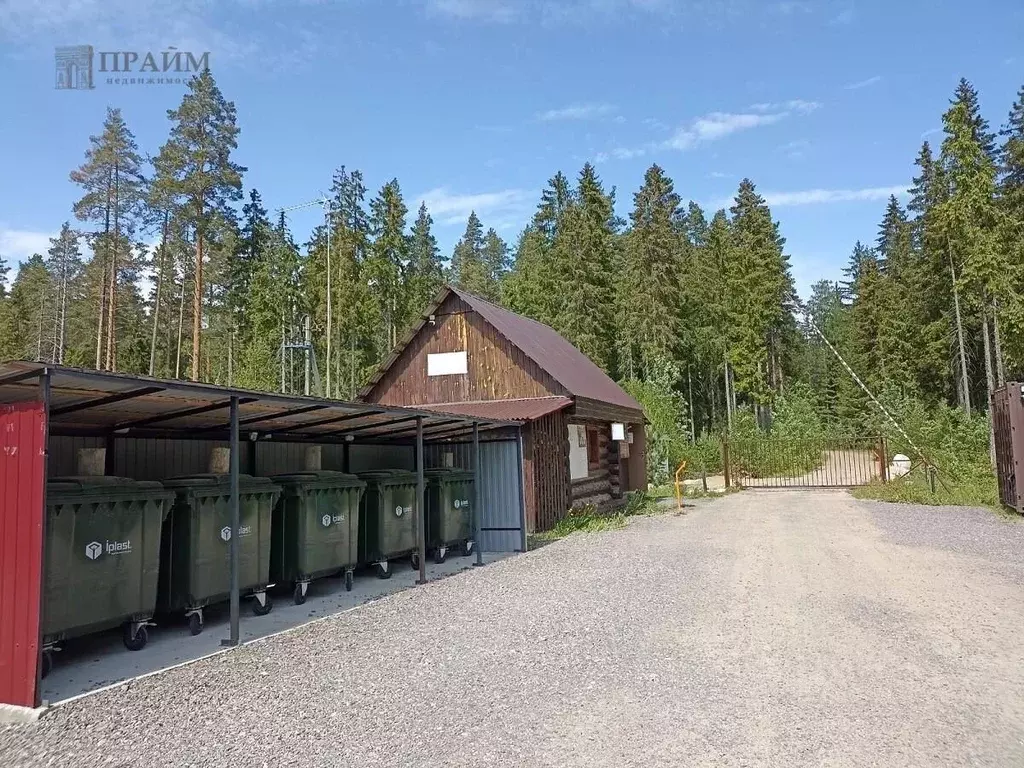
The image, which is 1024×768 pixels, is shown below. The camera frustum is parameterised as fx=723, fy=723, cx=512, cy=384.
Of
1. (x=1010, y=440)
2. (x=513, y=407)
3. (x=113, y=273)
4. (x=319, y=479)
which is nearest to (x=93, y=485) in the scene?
(x=319, y=479)

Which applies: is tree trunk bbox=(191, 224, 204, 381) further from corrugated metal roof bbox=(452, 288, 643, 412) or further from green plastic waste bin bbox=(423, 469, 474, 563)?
green plastic waste bin bbox=(423, 469, 474, 563)

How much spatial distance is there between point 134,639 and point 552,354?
48.2ft

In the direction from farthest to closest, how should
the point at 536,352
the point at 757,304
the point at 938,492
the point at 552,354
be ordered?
the point at 757,304
the point at 552,354
the point at 938,492
the point at 536,352

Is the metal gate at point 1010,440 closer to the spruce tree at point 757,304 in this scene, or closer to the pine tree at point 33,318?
the spruce tree at point 757,304

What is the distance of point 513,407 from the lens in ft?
53.1

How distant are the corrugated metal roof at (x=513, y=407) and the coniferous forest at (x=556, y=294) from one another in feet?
39.4

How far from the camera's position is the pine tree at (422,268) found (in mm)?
46062

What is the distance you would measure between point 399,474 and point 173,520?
3720 millimetres

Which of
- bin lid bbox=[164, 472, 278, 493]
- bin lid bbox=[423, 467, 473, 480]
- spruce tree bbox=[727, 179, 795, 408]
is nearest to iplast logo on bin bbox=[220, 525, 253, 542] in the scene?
bin lid bbox=[164, 472, 278, 493]

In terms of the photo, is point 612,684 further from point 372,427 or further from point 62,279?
point 62,279

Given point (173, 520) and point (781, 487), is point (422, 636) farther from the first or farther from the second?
point (781, 487)

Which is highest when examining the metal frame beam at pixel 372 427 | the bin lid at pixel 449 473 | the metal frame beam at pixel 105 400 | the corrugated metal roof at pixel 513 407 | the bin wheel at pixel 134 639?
the corrugated metal roof at pixel 513 407


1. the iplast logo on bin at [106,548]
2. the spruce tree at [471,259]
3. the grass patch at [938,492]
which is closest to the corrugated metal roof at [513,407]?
the iplast logo on bin at [106,548]

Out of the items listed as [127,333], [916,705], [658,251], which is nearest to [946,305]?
[658,251]
